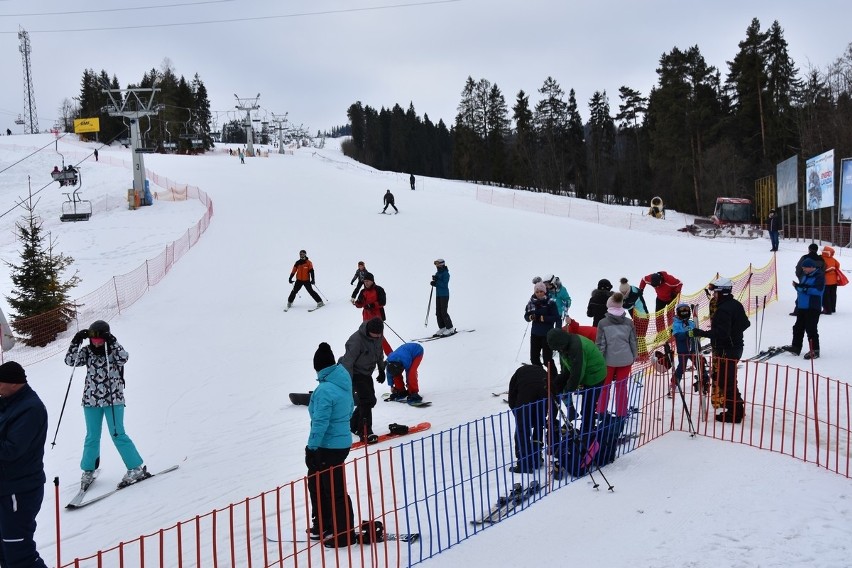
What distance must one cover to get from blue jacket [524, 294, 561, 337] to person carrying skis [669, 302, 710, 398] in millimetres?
1697

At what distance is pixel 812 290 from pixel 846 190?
15.6 metres

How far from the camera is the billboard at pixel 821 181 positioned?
23828 millimetres

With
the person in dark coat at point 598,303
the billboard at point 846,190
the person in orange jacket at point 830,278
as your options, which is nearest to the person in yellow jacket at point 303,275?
the person in dark coat at point 598,303

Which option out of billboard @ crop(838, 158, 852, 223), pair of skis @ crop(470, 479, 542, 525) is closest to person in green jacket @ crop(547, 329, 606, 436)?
pair of skis @ crop(470, 479, 542, 525)

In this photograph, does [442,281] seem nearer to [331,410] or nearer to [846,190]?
[331,410]

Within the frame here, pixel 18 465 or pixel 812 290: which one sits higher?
pixel 812 290

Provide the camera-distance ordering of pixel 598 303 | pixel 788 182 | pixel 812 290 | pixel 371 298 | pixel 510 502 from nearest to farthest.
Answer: pixel 510 502, pixel 812 290, pixel 598 303, pixel 371 298, pixel 788 182

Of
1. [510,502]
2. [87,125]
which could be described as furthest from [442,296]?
[87,125]

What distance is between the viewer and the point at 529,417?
19.8 ft

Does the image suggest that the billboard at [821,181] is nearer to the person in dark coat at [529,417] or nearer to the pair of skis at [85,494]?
the person in dark coat at [529,417]

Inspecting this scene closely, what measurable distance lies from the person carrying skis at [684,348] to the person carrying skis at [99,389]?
602 centimetres

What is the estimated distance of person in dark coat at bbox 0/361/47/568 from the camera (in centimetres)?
426

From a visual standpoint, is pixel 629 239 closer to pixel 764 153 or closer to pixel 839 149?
pixel 839 149

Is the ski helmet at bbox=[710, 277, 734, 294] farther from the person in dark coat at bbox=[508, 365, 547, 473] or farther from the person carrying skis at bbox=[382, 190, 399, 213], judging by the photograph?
the person carrying skis at bbox=[382, 190, 399, 213]
